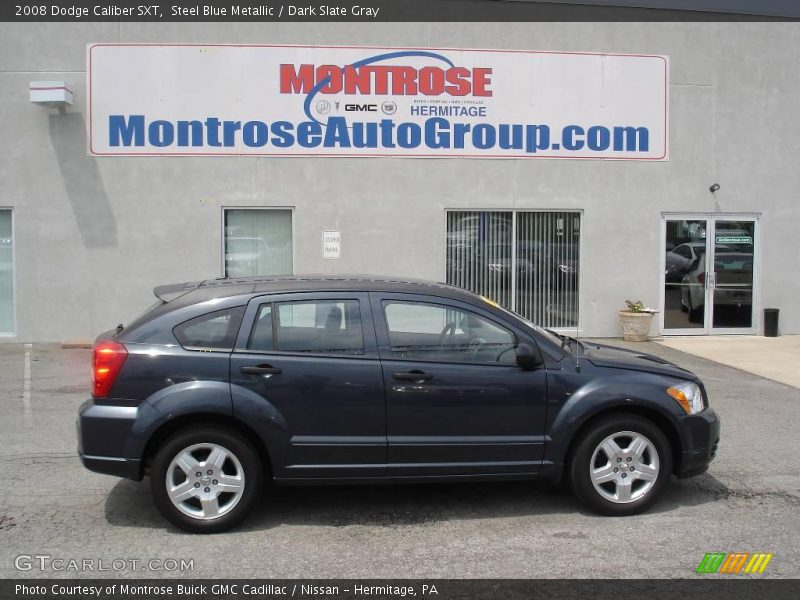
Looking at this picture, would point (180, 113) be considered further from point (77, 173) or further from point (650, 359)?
point (650, 359)

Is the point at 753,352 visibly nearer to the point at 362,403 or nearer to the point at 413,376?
the point at 413,376

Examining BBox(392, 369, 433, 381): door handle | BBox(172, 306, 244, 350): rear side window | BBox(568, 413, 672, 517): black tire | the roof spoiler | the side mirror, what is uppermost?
the roof spoiler

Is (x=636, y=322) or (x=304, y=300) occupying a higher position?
(x=304, y=300)

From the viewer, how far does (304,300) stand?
5.00m

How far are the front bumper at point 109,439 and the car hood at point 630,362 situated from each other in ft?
10.2

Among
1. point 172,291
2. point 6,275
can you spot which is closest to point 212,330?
point 172,291

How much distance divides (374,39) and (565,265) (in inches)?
210

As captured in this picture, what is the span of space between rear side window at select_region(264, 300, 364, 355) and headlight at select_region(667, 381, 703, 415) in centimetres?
218

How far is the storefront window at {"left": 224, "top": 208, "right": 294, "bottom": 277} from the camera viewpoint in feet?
43.1

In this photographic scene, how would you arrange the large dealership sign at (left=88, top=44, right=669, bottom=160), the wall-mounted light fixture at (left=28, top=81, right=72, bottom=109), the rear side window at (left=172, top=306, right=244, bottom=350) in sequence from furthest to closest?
the large dealership sign at (left=88, top=44, right=669, bottom=160), the wall-mounted light fixture at (left=28, top=81, right=72, bottom=109), the rear side window at (left=172, top=306, right=244, bottom=350)

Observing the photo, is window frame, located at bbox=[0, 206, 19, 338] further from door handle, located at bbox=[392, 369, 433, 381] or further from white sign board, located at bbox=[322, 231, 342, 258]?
door handle, located at bbox=[392, 369, 433, 381]

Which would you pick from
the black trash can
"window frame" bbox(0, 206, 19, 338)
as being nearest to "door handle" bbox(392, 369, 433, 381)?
"window frame" bbox(0, 206, 19, 338)

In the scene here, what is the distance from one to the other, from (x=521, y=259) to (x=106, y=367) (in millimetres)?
9773

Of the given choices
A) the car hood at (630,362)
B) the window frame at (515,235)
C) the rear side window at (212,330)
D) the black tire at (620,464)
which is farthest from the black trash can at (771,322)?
the rear side window at (212,330)
